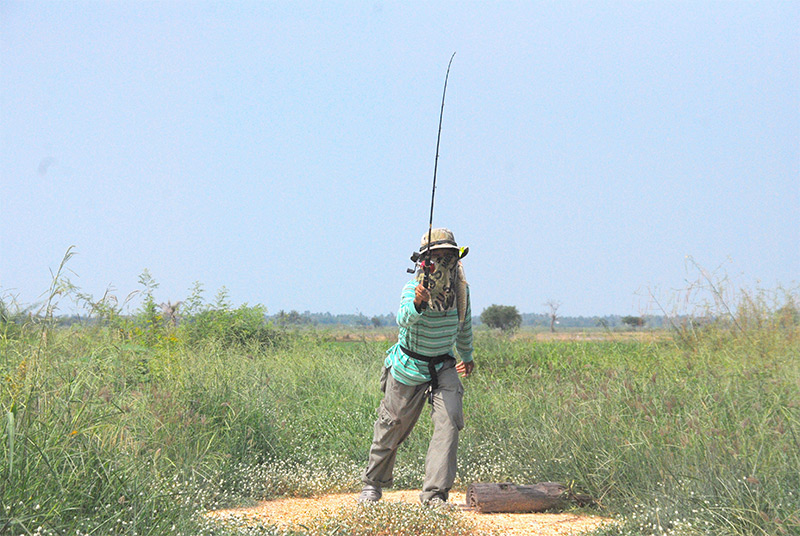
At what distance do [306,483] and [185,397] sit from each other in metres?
1.38

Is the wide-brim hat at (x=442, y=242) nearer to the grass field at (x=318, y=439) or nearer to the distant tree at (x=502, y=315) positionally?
the grass field at (x=318, y=439)

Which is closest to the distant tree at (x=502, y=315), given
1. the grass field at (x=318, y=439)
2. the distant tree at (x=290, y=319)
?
the distant tree at (x=290, y=319)

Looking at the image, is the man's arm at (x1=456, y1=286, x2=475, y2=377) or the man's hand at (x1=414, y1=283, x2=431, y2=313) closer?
the man's hand at (x1=414, y1=283, x2=431, y2=313)

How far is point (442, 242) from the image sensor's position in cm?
546

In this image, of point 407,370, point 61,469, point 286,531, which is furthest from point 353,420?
point 61,469

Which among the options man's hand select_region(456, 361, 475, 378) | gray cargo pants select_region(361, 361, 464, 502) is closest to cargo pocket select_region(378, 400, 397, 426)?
gray cargo pants select_region(361, 361, 464, 502)

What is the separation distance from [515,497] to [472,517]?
16.4 inches

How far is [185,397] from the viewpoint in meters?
6.57

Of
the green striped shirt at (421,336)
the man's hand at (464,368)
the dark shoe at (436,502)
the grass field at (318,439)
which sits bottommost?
the dark shoe at (436,502)

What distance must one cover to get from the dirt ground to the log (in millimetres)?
61

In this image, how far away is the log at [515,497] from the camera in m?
5.64

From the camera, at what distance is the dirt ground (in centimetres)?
514

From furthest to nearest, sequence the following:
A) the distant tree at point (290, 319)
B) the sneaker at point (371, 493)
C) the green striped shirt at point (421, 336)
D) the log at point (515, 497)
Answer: the distant tree at point (290, 319)
the sneaker at point (371, 493)
the log at point (515, 497)
the green striped shirt at point (421, 336)

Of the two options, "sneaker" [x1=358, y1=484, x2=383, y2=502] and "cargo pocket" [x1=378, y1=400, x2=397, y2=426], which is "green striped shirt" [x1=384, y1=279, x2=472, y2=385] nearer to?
"cargo pocket" [x1=378, y1=400, x2=397, y2=426]
